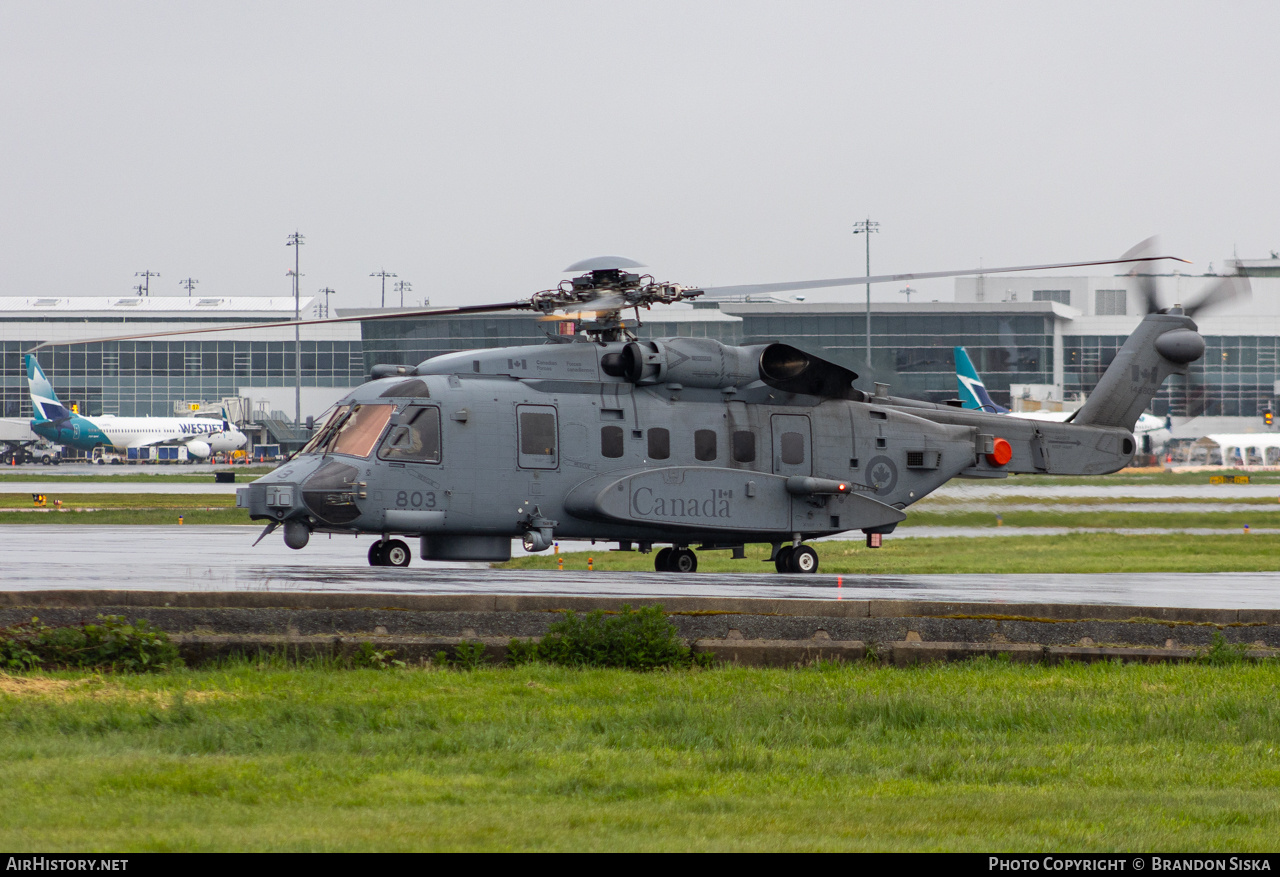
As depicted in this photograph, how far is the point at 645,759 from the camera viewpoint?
793 cm

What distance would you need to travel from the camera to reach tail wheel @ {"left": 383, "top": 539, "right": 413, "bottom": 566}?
20562 mm

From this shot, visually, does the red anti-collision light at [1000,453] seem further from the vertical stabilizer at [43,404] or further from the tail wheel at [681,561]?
the vertical stabilizer at [43,404]

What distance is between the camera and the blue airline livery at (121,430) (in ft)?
307

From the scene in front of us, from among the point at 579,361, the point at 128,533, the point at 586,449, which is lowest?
the point at 128,533

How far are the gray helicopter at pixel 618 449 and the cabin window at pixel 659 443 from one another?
0.9 inches

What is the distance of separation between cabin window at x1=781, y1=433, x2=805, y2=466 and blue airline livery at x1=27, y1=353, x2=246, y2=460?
81694 mm

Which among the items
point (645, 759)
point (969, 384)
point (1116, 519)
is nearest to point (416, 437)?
point (645, 759)

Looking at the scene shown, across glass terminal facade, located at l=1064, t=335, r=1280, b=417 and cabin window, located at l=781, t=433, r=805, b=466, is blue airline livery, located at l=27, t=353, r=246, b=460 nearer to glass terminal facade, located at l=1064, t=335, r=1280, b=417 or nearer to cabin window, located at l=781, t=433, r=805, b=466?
glass terminal facade, located at l=1064, t=335, r=1280, b=417

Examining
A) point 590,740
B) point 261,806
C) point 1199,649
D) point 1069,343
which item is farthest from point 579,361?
point 1069,343

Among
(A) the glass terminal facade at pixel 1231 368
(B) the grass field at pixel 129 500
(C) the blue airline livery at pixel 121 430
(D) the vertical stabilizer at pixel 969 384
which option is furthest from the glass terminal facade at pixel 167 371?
(A) the glass terminal facade at pixel 1231 368

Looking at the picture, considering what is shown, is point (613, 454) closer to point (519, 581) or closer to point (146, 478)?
point (519, 581)

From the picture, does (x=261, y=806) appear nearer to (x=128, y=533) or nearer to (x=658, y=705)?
(x=658, y=705)
